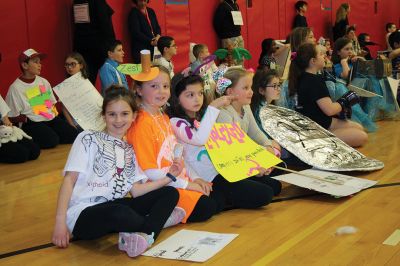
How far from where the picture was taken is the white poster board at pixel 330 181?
343cm

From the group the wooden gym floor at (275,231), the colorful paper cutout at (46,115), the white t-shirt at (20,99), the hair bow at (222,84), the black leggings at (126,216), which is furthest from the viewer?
the colorful paper cutout at (46,115)

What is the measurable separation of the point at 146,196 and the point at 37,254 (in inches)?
25.4

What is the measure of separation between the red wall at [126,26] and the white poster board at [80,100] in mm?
1388

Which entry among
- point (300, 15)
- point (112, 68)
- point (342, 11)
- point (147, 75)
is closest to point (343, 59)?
point (112, 68)

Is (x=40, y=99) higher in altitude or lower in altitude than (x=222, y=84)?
lower

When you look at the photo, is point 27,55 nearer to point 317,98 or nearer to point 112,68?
point 112,68

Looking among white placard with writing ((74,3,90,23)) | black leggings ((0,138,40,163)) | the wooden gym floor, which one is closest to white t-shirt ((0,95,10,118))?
black leggings ((0,138,40,163))

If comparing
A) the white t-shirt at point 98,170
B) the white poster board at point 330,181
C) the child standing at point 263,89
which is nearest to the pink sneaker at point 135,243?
the white t-shirt at point 98,170

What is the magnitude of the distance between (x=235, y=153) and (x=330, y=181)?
2.47 feet

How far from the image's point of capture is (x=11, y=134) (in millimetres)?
5547

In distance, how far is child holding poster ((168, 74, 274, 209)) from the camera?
3143mm

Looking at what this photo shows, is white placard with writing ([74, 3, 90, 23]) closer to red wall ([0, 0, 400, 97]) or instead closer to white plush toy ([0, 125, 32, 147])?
red wall ([0, 0, 400, 97])

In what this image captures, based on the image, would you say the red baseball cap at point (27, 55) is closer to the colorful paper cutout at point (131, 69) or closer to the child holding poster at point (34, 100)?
the child holding poster at point (34, 100)

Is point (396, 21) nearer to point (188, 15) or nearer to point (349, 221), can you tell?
point (188, 15)
